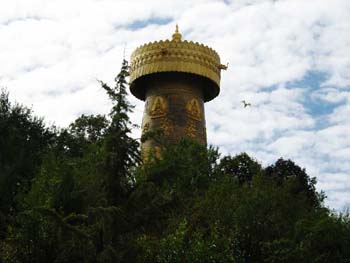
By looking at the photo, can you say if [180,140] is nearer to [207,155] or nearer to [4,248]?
[207,155]

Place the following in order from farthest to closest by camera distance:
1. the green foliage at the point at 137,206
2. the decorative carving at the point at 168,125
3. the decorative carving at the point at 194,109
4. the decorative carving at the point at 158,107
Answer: the decorative carving at the point at 194,109
the decorative carving at the point at 158,107
the decorative carving at the point at 168,125
the green foliage at the point at 137,206

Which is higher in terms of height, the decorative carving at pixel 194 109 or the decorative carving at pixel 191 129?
the decorative carving at pixel 194 109

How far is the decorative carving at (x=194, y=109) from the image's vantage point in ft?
89.9

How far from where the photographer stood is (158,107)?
27297mm

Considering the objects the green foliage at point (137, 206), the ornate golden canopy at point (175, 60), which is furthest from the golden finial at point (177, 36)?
the green foliage at point (137, 206)

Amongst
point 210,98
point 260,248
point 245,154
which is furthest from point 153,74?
point 260,248

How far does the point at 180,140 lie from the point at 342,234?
10029 mm

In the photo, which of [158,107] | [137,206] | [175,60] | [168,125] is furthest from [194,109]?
[137,206]

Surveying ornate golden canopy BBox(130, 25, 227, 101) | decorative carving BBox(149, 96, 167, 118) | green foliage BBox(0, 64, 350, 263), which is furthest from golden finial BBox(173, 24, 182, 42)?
green foliage BBox(0, 64, 350, 263)

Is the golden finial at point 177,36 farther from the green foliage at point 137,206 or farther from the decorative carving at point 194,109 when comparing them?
the green foliage at point 137,206

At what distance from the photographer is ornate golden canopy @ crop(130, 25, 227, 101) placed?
2694 cm

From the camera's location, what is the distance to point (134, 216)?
36.9 feet

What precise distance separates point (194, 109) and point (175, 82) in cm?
142

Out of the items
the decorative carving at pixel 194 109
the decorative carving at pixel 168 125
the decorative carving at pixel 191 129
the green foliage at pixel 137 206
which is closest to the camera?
the green foliage at pixel 137 206
